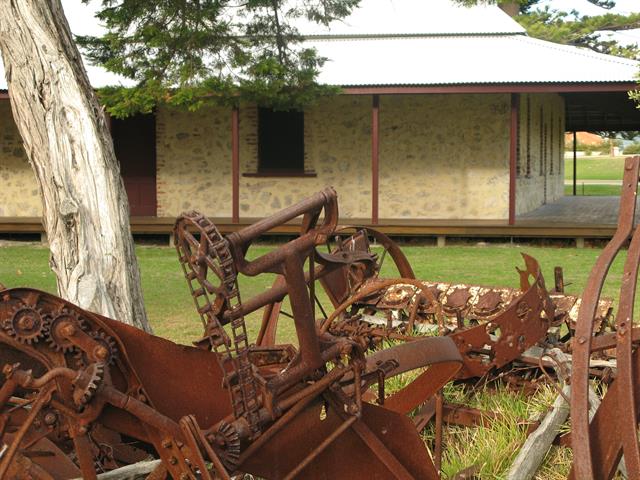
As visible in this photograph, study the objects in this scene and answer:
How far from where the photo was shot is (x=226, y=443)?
2812 mm

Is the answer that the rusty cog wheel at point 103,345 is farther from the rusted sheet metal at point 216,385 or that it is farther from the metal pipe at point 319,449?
the metal pipe at point 319,449

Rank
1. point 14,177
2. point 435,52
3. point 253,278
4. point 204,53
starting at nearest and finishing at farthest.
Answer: point 204,53 < point 253,278 < point 14,177 < point 435,52

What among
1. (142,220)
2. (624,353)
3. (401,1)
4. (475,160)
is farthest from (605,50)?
(624,353)

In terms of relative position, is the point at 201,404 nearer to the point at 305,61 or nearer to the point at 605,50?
the point at 305,61

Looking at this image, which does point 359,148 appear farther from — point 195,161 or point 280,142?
point 195,161

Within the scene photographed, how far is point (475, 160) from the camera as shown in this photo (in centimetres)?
1738

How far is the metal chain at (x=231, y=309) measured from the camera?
255cm

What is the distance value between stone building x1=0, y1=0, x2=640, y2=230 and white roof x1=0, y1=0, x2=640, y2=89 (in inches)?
2.8

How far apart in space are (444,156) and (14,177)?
8543 mm

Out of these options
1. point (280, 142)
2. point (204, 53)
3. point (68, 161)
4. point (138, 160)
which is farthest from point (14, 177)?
point (68, 161)

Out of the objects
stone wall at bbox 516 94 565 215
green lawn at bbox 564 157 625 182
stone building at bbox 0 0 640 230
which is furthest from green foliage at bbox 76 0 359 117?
green lawn at bbox 564 157 625 182

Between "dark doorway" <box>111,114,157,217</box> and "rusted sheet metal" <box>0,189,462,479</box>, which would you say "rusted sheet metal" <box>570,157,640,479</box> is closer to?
"rusted sheet metal" <box>0,189,462,479</box>

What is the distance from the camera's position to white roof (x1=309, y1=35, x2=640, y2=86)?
52.0ft

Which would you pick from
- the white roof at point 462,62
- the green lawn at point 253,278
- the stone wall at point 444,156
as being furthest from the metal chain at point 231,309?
the stone wall at point 444,156
